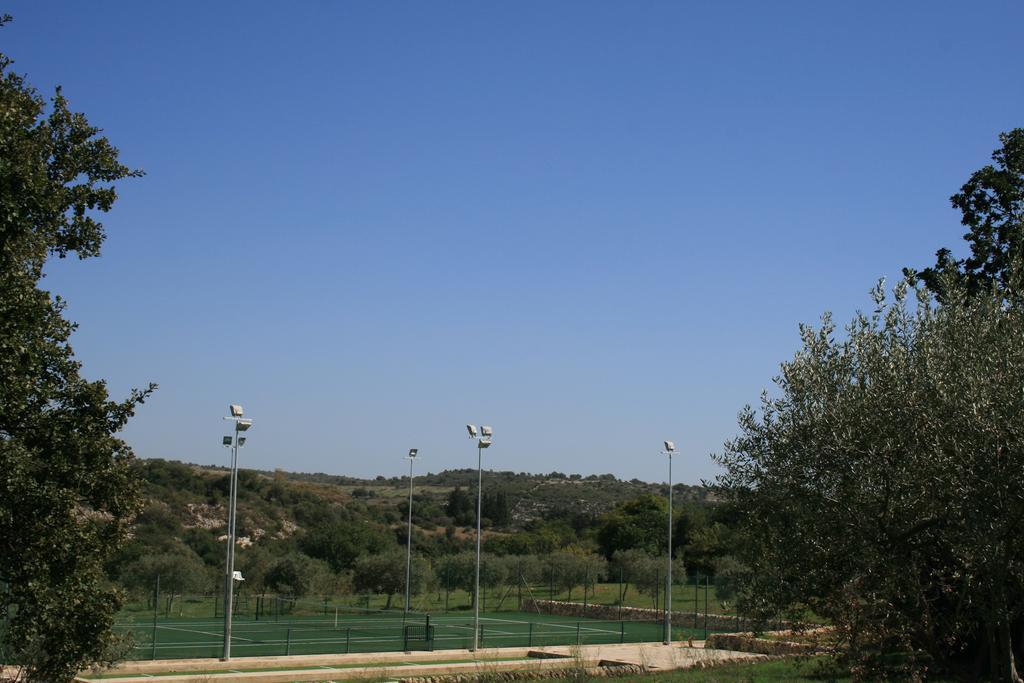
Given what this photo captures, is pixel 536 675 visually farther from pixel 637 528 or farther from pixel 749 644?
pixel 637 528

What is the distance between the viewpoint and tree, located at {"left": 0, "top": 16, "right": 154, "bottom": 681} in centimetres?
1112

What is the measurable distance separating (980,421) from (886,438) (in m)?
1.15

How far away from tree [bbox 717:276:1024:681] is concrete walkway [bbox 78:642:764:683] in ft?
35.6

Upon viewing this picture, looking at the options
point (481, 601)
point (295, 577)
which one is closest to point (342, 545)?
point (295, 577)

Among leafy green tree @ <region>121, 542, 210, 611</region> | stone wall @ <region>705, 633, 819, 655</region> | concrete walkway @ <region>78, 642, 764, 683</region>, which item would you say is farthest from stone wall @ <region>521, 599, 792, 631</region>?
leafy green tree @ <region>121, 542, 210, 611</region>

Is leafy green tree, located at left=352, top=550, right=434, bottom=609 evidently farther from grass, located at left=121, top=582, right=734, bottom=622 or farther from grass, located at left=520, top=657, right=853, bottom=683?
grass, located at left=520, top=657, right=853, bottom=683

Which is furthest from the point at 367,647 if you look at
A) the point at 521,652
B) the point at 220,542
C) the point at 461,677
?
the point at 220,542

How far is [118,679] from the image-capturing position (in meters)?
23.1

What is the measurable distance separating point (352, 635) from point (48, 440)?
1069 inches

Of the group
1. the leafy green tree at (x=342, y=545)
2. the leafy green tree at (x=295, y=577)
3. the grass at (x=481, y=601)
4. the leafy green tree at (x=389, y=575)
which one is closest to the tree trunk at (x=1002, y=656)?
the grass at (x=481, y=601)

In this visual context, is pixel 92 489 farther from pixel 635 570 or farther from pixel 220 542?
pixel 220 542

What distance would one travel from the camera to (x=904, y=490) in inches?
478

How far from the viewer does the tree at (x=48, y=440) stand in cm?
1112

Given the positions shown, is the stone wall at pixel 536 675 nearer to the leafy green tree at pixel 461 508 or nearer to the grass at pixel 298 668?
the grass at pixel 298 668
